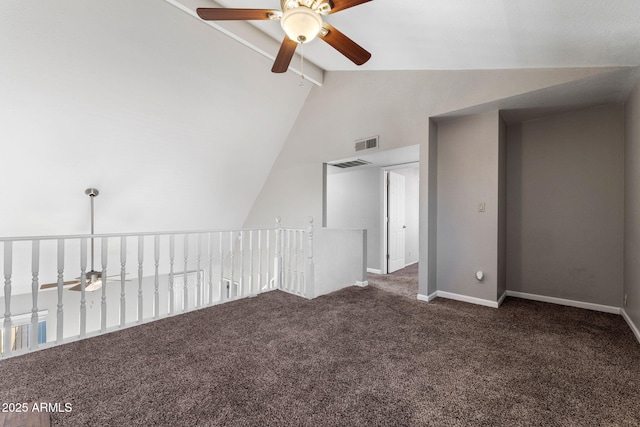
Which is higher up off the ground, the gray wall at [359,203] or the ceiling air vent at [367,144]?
the ceiling air vent at [367,144]

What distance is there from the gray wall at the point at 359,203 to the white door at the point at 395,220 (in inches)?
8.6

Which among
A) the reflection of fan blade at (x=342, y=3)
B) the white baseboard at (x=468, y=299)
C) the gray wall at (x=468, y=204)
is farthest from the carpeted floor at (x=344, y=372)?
the reflection of fan blade at (x=342, y=3)

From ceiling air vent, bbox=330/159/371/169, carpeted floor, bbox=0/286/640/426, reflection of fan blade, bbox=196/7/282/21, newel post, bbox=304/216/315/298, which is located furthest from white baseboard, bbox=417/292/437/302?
reflection of fan blade, bbox=196/7/282/21

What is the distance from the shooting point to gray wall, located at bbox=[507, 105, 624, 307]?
10.0ft

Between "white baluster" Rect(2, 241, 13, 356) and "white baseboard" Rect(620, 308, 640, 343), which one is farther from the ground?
"white baluster" Rect(2, 241, 13, 356)

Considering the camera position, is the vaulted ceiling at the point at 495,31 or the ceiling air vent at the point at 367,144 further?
the ceiling air vent at the point at 367,144

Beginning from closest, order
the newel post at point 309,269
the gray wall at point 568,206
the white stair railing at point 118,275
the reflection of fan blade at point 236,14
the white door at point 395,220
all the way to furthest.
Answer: the reflection of fan blade at point 236,14, the white stair railing at point 118,275, the gray wall at point 568,206, the newel post at point 309,269, the white door at point 395,220

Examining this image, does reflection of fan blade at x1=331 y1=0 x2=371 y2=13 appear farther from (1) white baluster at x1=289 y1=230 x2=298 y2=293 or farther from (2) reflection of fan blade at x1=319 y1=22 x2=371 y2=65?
(1) white baluster at x1=289 y1=230 x2=298 y2=293

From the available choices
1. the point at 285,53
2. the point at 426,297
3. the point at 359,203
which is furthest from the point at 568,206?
the point at 285,53

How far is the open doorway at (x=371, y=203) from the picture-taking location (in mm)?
4844

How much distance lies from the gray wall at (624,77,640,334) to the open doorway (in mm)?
2246

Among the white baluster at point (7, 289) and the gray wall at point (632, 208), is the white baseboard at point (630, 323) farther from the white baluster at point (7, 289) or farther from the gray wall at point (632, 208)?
the white baluster at point (7, 289)

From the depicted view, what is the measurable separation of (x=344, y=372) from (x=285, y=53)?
7.74 ft

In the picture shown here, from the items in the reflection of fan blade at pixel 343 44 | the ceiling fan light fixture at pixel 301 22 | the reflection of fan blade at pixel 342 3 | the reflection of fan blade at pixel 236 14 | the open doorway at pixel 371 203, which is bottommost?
the open doorway at pixel 371 203
